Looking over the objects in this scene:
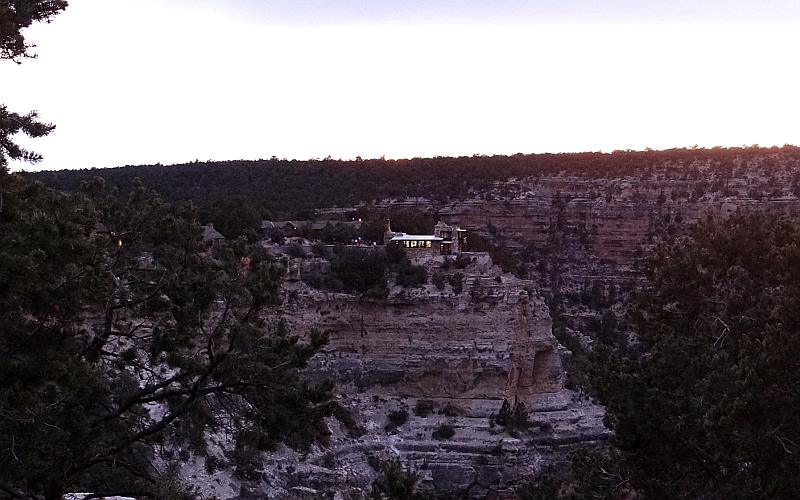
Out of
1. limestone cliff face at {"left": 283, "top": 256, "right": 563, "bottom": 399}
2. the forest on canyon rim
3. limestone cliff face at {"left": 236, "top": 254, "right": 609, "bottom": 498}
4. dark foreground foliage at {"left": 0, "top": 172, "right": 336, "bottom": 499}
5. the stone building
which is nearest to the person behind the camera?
dark foreground foliage at {"left": 0, "top": 172, "right": 336, "bottom": 499}

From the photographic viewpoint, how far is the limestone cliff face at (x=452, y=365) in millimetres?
28016

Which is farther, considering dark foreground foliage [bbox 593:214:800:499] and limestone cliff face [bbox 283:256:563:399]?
limestone cliff face [bbox 283:256:563:399]

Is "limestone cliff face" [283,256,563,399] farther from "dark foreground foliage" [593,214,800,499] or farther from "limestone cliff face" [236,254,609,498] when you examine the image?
"dark foreground foliage" [593,214,800,499]

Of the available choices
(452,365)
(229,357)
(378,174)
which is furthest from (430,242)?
(378,174)

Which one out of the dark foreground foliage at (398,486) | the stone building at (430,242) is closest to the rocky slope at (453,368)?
the stone building at (430,242)

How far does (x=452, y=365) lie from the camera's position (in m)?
29.4

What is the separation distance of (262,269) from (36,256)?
2.57 meters

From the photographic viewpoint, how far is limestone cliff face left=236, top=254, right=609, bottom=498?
2802cm

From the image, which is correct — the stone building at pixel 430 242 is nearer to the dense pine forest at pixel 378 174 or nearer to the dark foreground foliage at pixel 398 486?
the dense pine forest at pixel 378 174

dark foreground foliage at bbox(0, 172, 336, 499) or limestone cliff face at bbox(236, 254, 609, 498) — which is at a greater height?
dark foreground foliage at bbox(0, 172, 336, 499)

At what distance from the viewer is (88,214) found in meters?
9.56

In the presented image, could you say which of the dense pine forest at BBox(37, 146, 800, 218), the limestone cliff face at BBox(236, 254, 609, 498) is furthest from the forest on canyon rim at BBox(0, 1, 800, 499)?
the dense pine forest at BBox(37, 146, 800, 218)

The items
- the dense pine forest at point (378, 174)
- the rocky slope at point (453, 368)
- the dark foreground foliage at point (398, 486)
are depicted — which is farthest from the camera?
the dense pine forest at point (378, 174)

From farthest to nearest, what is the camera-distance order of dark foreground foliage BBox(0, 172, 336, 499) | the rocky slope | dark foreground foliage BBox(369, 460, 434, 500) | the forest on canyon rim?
1. the rocky slope
2. dark foreground foliage BBox(369, 460, 434, 500)
3. the forest on canyon rim
4. dark foreground foliage BBox(0, 172, 336, 499)
